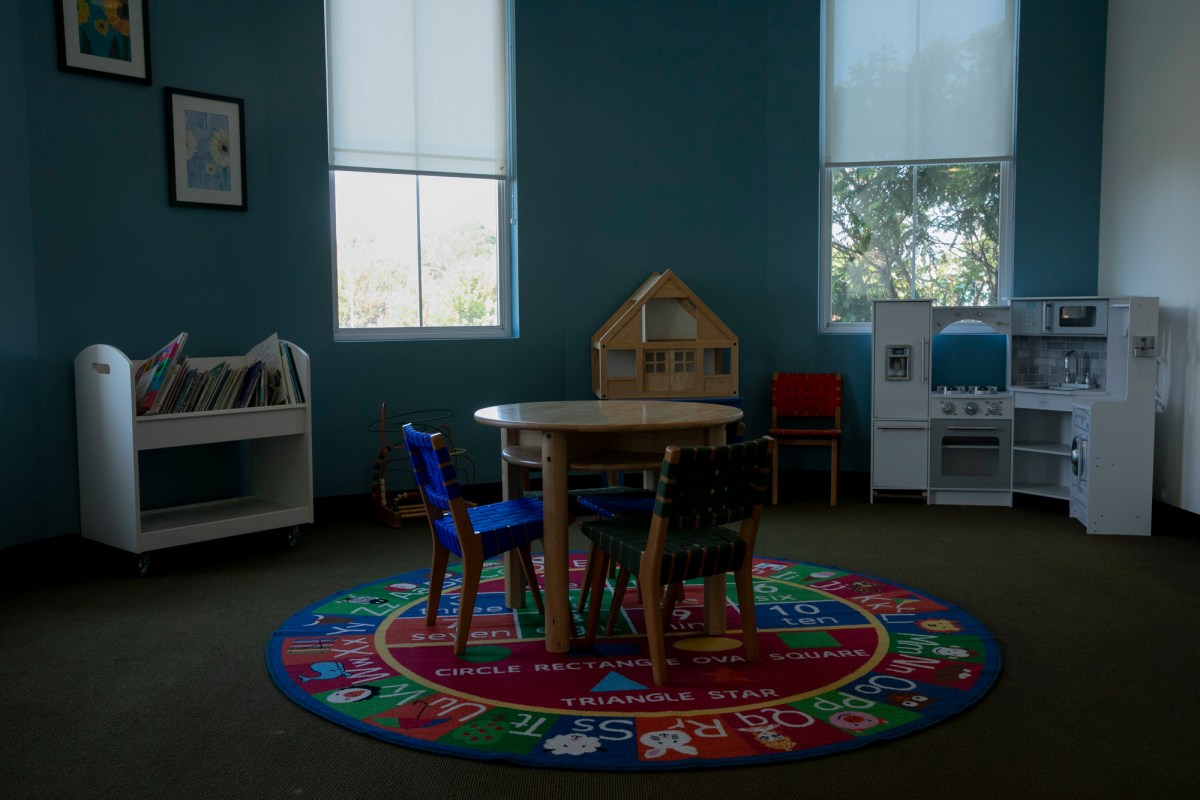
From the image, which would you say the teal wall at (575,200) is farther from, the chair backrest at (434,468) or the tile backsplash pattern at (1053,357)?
the chair backrest at (434,468)

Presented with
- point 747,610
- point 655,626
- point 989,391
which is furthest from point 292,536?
point 989,391

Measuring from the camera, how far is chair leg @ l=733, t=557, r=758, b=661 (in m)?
3.48

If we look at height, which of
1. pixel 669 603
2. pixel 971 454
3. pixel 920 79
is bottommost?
pixel 669 603

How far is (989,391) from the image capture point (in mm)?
6512

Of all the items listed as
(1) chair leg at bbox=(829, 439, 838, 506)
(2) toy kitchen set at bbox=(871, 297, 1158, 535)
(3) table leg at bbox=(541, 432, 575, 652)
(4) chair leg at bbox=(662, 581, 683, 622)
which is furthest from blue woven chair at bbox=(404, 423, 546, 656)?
(2) toy kitchen set at bbox=(871, 297, 1158, 535)

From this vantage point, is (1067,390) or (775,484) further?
(775,484)

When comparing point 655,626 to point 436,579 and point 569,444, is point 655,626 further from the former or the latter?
point 436,579

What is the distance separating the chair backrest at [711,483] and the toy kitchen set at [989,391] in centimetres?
336

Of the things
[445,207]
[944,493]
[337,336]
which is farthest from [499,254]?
[944,493]

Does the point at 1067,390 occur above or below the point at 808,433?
above

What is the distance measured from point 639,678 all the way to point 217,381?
2.90m

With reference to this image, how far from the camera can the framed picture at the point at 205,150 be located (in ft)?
17.9

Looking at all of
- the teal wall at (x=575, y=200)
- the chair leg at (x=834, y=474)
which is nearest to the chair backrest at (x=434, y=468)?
the teal wall at (x=575, y=200)

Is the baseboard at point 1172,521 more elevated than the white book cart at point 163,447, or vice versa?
the white book cart at point 163,447
